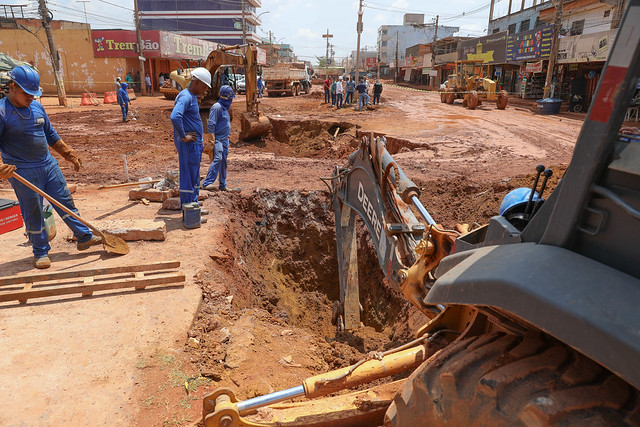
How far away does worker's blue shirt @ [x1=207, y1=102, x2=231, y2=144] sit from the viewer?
313 inches

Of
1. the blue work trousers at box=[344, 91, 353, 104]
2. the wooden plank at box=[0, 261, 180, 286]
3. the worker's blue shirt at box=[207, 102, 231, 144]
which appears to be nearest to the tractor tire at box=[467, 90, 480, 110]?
the blue work trousers at box=[344, 91, 353, 104]

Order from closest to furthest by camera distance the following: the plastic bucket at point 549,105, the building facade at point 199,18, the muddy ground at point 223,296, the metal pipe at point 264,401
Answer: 1. the metal pipe at point 264,401
2. the muddy ground at point 223,296
3. the plastic bucket at point 549,105
4. the building facade at point 199,18

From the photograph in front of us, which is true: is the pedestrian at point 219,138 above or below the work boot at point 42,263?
above

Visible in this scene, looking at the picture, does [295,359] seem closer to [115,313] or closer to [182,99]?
[115,313]

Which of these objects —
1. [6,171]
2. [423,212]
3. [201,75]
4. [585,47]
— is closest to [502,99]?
[585,47]

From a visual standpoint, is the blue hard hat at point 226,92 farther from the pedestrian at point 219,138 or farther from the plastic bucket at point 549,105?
the plastic bucket at point 549,105

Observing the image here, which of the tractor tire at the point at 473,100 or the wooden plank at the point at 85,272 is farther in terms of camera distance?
the tractor tire at the point at 473,100

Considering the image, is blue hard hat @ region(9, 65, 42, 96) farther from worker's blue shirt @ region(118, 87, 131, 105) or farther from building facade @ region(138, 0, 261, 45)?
building facade @ region(138, 0, 261, 45)

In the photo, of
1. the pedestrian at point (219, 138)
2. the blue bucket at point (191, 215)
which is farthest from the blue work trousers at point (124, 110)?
the blue bucket at point (191, 215)

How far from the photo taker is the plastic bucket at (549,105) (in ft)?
66.7

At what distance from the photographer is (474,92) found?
75.6ft

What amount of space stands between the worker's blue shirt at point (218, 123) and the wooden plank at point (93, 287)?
13.3 feet

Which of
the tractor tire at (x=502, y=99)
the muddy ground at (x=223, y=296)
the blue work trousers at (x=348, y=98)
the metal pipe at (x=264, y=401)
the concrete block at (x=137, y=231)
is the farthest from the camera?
the blue work trousers at (x=348, y=98)

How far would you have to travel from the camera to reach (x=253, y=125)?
14.2 meters
